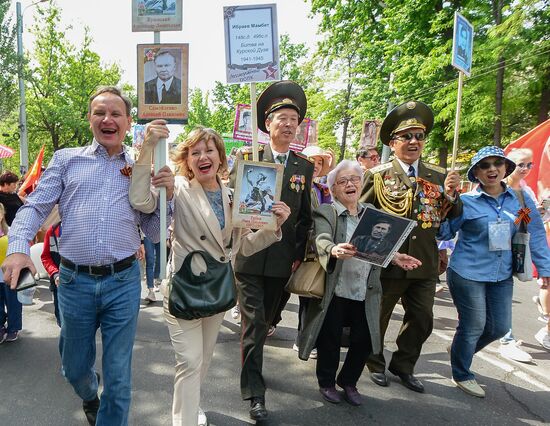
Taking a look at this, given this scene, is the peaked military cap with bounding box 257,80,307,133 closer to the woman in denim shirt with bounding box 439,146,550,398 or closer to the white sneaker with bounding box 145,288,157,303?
the woman in denim shirt with bounding box 439,146,550,398

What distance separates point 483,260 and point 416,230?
0.59 meters

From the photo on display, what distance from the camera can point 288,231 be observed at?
316 cm

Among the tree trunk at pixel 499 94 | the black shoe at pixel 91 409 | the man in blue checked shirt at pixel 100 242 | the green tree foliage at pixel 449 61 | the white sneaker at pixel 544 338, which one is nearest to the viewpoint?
the man in blue checked shirt at pixel 100 242

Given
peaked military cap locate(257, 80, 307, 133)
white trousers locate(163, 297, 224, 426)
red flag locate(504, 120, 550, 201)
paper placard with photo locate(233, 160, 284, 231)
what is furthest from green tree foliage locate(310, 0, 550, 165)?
white trousers locate(163, 297, 224, 426)

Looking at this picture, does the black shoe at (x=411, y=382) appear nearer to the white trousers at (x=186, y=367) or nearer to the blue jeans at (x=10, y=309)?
the white trousers at (x=186, y=367)

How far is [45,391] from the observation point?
3.22m

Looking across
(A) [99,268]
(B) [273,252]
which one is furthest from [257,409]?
(A) [99,268]

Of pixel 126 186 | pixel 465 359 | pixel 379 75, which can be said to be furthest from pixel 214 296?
pixel 379 75

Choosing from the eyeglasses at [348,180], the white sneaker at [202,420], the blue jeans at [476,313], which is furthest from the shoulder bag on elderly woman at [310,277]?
the blue jeans at [476,313]

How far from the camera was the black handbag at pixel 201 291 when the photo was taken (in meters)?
2.33

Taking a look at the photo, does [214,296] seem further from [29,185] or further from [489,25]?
[489,25]

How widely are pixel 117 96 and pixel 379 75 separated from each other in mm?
17707

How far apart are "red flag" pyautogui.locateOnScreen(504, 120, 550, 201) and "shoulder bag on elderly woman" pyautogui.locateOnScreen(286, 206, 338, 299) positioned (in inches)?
151

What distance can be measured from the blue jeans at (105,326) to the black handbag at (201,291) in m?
0.27
